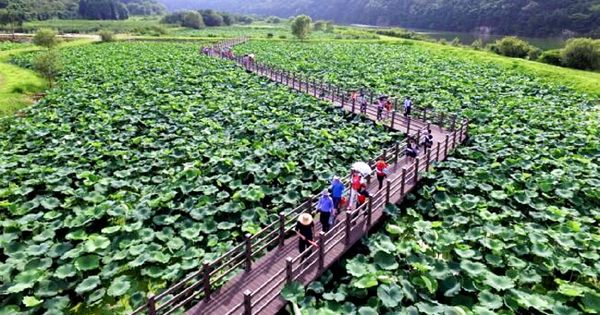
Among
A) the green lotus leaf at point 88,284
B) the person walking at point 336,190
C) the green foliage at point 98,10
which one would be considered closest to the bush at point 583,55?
the person walking at point 336,190

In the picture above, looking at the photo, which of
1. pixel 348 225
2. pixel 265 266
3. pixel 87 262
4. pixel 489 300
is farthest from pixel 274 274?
pixel 489 300

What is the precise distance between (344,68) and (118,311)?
30712 millimetres

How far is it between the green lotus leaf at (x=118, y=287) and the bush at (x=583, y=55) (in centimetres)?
4605

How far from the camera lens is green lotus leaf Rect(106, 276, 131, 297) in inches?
322

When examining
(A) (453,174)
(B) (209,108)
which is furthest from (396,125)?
(B) (209,108)

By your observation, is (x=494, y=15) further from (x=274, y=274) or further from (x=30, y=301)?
(x=30, y=301)

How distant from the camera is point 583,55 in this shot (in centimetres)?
3869

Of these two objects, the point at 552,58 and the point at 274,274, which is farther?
the point at 552,58

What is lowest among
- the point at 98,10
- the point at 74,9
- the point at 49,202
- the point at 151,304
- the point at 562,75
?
the point at 49,202

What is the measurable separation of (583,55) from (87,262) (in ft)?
153

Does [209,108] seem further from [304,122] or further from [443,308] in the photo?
[443,308]

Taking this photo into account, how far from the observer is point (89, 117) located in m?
20.1

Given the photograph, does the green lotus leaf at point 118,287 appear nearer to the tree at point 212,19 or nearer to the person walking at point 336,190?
the person walking at point 336,190

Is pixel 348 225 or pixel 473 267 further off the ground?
pixel 348 225
